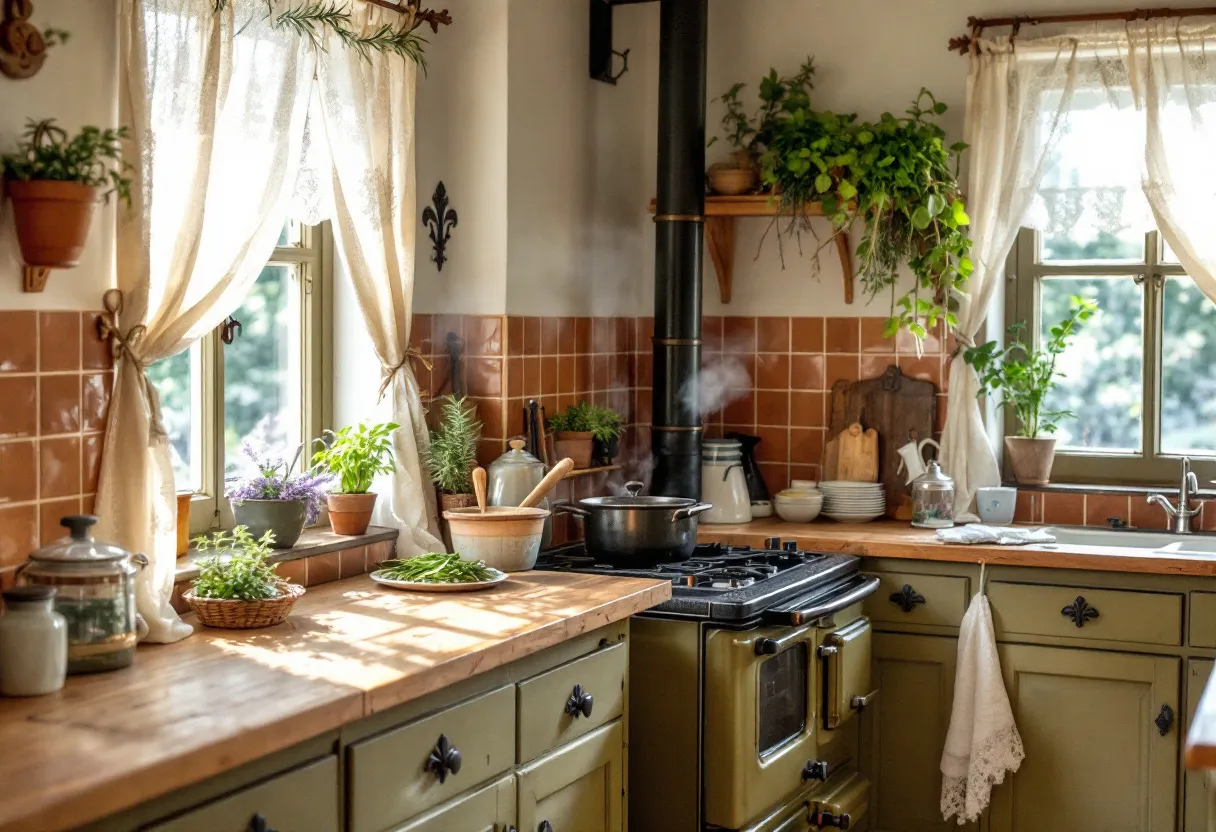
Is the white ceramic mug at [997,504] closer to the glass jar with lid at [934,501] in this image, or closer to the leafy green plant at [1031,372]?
the glass jar with lid at [934,501]

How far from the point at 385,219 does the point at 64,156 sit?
1073 mm

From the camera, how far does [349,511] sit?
3473mm

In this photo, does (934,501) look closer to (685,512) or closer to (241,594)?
(685,512)

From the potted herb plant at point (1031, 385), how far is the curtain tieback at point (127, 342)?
2560mm

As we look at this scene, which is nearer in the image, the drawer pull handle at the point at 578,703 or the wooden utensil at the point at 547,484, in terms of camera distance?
the drawer pull handle at the point at 578,703

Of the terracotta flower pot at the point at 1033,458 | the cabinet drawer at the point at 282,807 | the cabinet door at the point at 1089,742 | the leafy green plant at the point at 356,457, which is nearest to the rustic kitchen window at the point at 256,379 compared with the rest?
the leafy green plant at the point at 356,457

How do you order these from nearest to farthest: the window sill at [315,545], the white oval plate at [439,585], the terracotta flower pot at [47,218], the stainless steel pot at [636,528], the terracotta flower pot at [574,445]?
the terracotta flower pot at [47,218] < the window sill at [315,545] < the white oval plate at [439,585] < the stainless steel pot at [636,528] < the terracotta flower pot at [574,445]

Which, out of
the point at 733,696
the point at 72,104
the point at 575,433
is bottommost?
the point at 733,696

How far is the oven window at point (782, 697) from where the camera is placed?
3.47 metres

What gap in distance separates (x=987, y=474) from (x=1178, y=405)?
0.62 metres

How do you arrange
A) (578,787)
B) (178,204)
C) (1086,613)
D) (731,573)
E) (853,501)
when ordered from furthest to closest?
(853,501) → (1086,613) → (731,573) → (578,787) → (178,204)

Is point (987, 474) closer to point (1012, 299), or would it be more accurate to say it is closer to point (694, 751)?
point (1012, 299)

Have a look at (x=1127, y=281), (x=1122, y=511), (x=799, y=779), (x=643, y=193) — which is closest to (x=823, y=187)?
(x=643, y=193)

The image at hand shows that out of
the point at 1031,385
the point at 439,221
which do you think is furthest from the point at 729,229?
the point at 439,221
